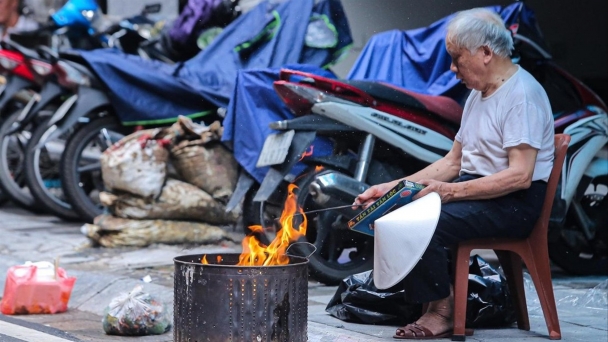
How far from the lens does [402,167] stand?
19.1ft

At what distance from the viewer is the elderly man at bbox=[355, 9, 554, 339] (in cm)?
386

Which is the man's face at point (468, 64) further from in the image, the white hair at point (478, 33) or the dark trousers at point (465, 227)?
the dark trousers at point (465, 227)

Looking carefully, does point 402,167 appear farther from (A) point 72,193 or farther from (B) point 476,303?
(A) point 72,193

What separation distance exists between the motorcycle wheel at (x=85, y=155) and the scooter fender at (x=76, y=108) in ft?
0.49

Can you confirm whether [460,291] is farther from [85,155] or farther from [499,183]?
[85,155]

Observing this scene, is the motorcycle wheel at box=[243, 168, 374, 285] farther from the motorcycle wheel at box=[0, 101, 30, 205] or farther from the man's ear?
the motorcycle wheel at box=[0, 101, 30, 205]

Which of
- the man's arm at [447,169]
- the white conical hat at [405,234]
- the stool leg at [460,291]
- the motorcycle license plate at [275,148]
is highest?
the motorcycle license plate at [275,148]

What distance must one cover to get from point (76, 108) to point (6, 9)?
156 inches

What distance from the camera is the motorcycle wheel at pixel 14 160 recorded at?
8172 mm

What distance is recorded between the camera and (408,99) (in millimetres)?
5621

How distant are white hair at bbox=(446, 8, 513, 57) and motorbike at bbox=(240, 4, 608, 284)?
1457 millimetres

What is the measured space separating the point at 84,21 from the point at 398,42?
3.35 metres

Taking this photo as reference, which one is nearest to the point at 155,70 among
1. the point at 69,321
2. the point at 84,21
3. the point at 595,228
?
the point at 84,21

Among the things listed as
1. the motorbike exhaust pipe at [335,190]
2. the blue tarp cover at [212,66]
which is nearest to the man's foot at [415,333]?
the motorbike exhaust pipe at [335,190]
